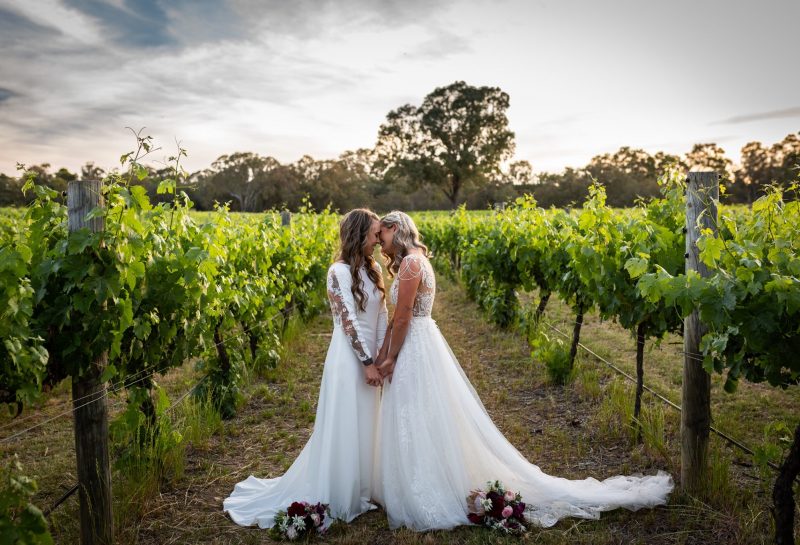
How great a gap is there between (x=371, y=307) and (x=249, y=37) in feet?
33.4

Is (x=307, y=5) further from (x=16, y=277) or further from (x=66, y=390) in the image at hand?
(x=16, y=277)

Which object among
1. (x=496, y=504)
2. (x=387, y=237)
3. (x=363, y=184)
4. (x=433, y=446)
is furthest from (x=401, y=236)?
(x=363, y=184)

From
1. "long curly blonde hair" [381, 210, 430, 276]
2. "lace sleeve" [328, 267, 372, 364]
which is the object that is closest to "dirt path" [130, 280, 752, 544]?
"lace sleeve" [328, 267, 372, 364]

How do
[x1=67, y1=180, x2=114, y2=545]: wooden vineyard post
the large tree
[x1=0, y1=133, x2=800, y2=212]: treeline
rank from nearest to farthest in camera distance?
1. [x1=67, y1=180, x2=114, y2=545]: wooden vineyard post
2. [x1=0, y1=133, x2=800, y2=212]: treeline
3. the large tree

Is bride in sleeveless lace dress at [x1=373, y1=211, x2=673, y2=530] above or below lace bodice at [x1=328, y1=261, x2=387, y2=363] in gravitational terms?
below

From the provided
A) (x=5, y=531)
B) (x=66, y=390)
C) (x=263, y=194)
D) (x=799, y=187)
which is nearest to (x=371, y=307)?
(x=5, y=531)

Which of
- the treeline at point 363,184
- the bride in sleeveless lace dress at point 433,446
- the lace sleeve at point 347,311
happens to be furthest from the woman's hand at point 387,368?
the treeline at point 363,184

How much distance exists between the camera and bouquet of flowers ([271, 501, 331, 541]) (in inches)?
130

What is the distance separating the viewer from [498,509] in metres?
3.34

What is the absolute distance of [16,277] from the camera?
2.27 m

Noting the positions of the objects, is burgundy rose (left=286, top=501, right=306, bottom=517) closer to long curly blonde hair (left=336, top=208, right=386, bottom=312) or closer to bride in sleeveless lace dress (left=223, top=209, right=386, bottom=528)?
bride in sleeveless lace dress (left=223, top=209, right=386, bottom=528)

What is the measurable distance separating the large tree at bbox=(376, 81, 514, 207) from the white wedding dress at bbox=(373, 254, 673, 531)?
1978 inches

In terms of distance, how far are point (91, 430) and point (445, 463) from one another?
6.99 ft

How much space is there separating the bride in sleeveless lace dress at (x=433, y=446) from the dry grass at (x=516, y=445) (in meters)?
Result: 0.13
